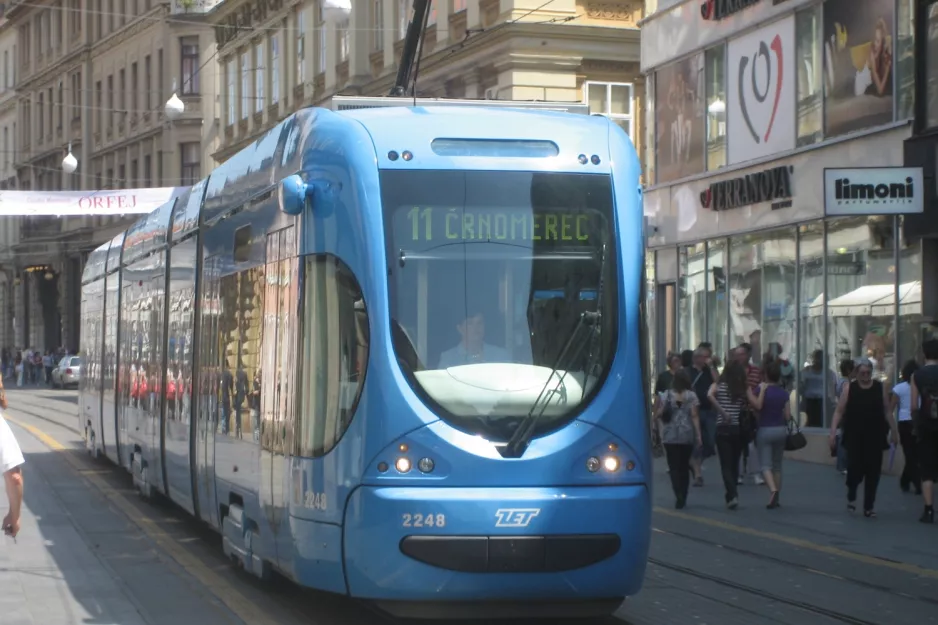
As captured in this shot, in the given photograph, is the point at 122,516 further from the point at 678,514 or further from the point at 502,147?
the point at 502,147

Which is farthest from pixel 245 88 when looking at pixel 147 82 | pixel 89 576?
pixel 89 576

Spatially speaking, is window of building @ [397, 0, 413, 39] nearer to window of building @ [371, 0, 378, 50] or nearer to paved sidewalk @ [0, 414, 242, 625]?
window of building @ [371, 0, 378, 50]

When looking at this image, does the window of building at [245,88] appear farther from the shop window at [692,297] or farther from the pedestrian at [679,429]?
the pedestrian at [679,429]

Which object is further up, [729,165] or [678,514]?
[729,165]

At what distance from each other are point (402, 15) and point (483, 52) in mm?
4458

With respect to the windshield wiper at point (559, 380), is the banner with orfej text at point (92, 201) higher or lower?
higher

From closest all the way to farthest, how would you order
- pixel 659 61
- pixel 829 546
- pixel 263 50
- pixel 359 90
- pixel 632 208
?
pixel 632 208 → pixel 829 546 → pixel 659 61 → pixel 359 90 → pixel 263 50

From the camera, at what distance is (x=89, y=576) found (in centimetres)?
1171

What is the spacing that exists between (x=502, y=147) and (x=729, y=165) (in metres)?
18.2

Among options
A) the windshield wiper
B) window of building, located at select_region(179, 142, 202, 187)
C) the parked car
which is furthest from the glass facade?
the parked car

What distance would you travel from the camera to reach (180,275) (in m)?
14.3

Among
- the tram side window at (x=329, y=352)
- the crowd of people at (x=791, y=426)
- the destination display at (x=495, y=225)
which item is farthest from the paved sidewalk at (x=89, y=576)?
the crowd of people at (x=791, y=426)

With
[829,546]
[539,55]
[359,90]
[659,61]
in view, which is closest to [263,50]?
[359,90]

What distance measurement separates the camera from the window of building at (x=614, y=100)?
3362cm
